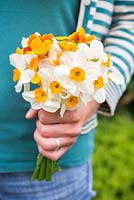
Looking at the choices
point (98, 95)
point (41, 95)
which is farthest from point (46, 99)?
point (98, 95)

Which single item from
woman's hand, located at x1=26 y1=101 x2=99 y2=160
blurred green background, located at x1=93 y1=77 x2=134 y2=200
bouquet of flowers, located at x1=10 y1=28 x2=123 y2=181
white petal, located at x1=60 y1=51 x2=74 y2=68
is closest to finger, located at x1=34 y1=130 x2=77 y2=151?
woman's hand, located at x1=26 y1=101 x2=99 y2=160

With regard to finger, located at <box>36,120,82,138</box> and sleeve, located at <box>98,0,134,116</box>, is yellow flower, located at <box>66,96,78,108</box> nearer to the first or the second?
finger, located at <box>36,120,82,138</box>

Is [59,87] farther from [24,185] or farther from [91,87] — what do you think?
[24,185]

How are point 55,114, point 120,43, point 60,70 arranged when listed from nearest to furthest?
point 60,70, point 55,114, point 120,43

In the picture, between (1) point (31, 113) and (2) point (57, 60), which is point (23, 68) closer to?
(2) point (57, 60)

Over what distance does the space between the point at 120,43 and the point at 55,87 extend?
1.33 ft

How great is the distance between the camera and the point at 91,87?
1376 mm

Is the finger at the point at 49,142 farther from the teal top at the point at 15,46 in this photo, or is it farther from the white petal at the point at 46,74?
the white petal at the point at 46,74

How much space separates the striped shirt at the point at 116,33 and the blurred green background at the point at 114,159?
5.24 feet

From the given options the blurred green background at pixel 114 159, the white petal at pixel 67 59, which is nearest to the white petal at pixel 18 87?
the white petal at pixel 67 59

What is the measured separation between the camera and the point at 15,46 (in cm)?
155

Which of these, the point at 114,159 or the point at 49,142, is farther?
the point at 114,159

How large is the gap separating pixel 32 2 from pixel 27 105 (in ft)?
0.80

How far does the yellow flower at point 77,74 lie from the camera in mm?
1354
